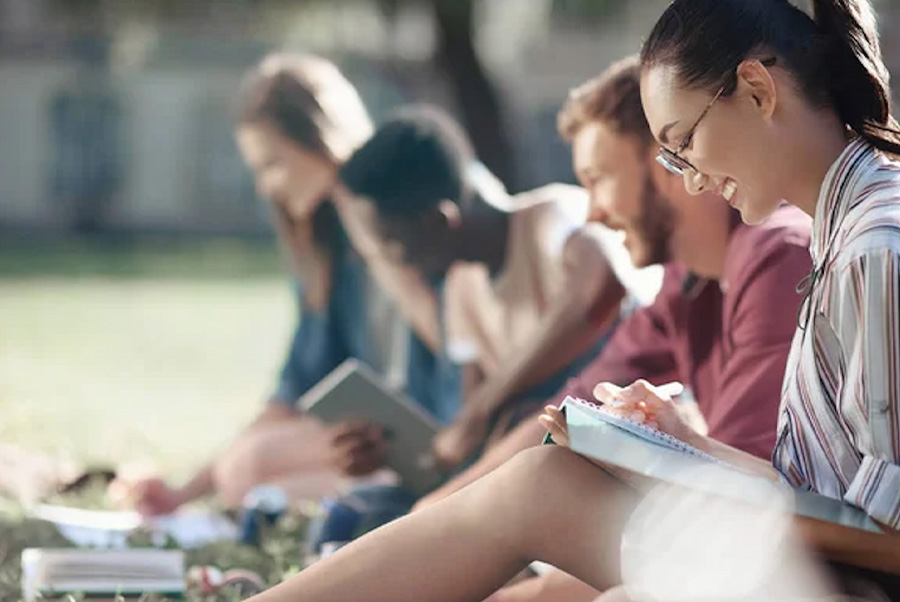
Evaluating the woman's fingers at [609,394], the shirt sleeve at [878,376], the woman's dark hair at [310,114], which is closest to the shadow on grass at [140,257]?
the woman's dark hair at [310,114]

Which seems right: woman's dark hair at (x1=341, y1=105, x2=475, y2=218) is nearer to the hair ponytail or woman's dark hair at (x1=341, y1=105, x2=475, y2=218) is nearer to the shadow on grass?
the hair ponytail

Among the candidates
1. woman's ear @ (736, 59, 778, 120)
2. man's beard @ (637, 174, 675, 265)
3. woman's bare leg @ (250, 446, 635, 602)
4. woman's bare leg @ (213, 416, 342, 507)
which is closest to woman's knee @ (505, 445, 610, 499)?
woman's bare leg @ (250, 446, 635, 602)

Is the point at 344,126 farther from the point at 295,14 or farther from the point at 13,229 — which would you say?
the point at 13,229

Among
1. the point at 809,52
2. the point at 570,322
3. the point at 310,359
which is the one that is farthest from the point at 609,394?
the point at 310,359

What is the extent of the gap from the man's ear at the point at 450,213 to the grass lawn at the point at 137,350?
2.02 metres

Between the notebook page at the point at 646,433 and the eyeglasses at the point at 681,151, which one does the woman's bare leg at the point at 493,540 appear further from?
the eyeglasses at the point at 681,151

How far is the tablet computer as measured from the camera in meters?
4.46

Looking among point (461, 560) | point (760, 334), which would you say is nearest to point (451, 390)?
point (760, 334)

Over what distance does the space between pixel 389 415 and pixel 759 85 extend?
221 centimetres

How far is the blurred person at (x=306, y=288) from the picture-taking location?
5281 millimetres

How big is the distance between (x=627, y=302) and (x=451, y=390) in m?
0.92

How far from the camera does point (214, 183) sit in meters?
31.1

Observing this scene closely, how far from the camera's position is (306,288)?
223 inches

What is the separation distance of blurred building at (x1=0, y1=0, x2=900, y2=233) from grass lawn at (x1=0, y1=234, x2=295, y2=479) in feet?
24.9
